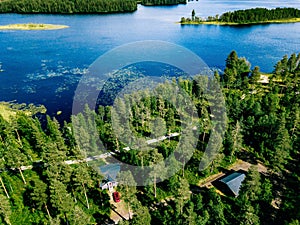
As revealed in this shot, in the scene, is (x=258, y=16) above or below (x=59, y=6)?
below

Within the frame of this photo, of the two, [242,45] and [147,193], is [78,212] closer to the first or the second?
[147,193]

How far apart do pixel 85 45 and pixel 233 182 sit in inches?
2979

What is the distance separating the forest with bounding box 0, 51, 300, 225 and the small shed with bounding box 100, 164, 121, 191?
726 mm

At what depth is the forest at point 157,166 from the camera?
81.9ft

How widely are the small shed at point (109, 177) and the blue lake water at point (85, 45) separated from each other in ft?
68.3

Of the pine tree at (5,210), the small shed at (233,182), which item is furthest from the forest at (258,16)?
the pine tree at (5,210)

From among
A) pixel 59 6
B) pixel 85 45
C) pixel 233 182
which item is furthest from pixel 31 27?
pixel 233 182

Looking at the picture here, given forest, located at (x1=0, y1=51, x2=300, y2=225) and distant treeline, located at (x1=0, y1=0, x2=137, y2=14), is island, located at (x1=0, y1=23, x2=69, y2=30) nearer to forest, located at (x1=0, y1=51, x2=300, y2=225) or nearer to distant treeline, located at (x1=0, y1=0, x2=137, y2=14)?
distant treeline, located at (x1=0, y1=0, x2=137, y2=14)

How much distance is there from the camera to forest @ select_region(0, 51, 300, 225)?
81.9 ft

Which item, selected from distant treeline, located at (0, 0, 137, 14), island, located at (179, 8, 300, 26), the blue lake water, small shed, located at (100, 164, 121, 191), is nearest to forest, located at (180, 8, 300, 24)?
island, located at (179, 8, 300, 26)

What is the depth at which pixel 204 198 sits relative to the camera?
28.2 m

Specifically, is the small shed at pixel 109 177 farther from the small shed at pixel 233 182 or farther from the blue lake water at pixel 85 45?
the blue lake water at pixel 85 45

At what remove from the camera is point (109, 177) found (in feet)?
98.1

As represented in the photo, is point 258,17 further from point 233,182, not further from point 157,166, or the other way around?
point 157,166
